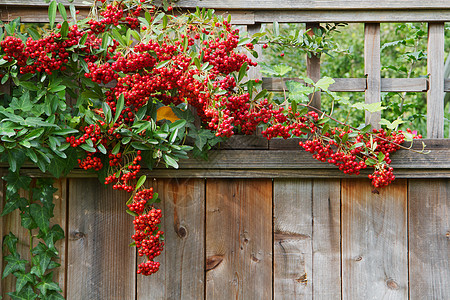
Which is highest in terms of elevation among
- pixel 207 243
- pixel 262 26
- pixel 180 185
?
pixel 262 26

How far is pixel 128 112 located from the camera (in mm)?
1353

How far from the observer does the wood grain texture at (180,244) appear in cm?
151

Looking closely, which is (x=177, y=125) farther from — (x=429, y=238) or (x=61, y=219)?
(x=429, y=238)

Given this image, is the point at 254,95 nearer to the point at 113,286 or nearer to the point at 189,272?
the point at 189,272

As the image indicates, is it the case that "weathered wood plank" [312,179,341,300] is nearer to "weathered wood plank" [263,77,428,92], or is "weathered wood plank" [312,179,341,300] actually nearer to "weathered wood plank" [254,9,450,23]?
"weathered wood plank" [263,77,428,92]

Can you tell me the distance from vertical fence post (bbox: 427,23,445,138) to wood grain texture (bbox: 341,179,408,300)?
233 millimetres

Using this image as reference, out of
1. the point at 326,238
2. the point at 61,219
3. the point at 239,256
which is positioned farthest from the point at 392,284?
the point at 61,219

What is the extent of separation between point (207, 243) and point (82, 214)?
18.4 inches

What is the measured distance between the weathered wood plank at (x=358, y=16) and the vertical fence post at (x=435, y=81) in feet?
0.13

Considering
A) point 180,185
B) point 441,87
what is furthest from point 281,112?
point 441,87

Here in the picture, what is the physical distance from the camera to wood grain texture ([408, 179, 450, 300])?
1.52 m

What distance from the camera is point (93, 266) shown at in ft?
4.96

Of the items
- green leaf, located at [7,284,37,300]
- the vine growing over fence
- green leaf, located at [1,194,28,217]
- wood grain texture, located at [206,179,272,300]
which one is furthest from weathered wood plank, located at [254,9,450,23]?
green leaf, located at [7,284,37,300]

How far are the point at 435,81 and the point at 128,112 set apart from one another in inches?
43.0
